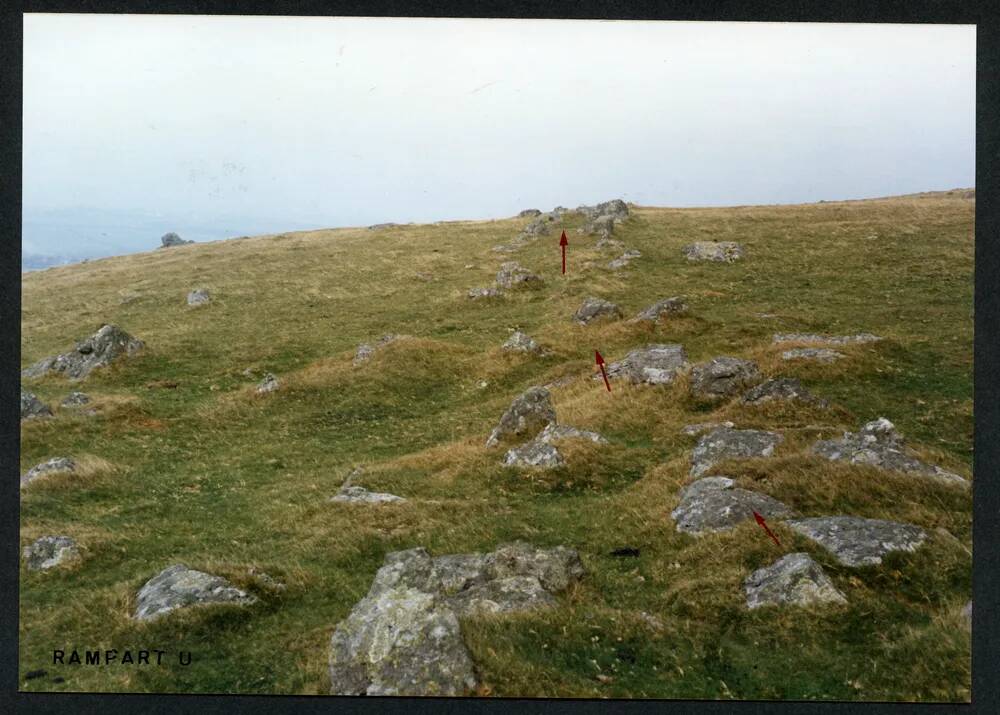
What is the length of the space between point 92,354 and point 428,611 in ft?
71.0

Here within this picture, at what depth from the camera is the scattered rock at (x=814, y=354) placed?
740 inches

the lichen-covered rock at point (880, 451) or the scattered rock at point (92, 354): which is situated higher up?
the scattered rock at point (92, 354)

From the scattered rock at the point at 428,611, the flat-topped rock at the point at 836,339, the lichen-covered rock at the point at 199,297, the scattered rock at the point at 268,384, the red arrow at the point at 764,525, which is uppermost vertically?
the lichen-covered rock at the point at 199,297

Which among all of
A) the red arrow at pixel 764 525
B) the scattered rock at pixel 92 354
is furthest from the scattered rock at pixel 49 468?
the red arrow at pixel 764 525

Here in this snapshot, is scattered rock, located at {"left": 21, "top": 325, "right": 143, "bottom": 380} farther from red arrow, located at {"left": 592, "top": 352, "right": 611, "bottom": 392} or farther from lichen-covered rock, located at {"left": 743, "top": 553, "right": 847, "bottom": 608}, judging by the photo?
lichen-covered rock, located at {"left": 743, "top": 553, "right": 847, "bottom": 608}

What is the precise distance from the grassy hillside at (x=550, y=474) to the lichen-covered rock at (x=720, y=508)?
13.0 inches

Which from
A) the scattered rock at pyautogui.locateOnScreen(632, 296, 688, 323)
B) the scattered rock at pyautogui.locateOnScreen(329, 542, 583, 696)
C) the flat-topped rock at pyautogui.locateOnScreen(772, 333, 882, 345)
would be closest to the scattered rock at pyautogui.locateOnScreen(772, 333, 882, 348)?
the flat-topped rock at pyautogui.locateOnScreen(772, 333, 882, 345)

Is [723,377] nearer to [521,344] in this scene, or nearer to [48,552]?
[521,344]

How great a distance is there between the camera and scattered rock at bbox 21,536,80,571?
47.2 ft

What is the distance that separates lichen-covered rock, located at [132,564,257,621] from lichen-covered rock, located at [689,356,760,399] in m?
13.5

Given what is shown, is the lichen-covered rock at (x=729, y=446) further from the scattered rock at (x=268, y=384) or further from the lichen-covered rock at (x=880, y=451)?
the scattered rock at (x=268, y=384)

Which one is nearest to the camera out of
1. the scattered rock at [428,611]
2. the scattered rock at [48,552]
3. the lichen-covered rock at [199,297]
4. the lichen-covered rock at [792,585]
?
the scattered rock at [428,611]

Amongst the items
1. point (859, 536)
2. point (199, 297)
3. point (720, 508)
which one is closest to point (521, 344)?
point (720, 508)

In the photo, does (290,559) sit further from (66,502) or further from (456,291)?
(456,291)
